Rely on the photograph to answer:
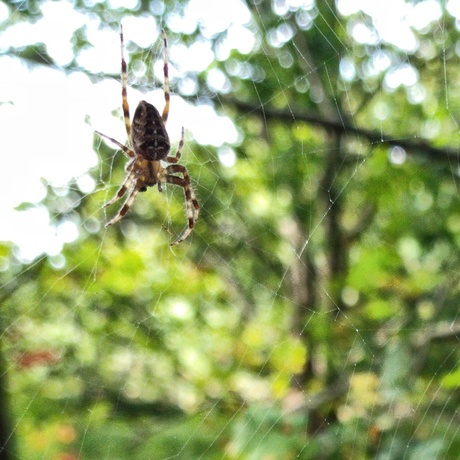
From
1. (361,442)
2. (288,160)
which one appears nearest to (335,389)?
(361,442)

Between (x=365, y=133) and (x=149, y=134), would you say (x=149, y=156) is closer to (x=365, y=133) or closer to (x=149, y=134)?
(x=149, y=134)

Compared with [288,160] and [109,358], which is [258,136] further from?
[109,358]

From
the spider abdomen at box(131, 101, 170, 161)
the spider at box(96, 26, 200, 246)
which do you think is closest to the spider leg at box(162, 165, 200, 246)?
the spider at box(96, 26, 200, 246)

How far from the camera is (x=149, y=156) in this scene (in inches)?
118

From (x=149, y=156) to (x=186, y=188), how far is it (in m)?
0.42

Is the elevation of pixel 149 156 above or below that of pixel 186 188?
above

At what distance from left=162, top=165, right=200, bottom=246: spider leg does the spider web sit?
18 centimetres

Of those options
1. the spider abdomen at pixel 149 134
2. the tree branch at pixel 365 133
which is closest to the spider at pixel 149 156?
the spider abdomen at pixel 149 134

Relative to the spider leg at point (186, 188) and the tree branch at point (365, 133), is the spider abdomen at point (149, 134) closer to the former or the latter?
the spider leg at point (186, 188)

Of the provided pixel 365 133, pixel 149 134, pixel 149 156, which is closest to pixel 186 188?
pixel 149 156

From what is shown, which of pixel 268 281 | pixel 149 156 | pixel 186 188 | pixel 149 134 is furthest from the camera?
pixel 268 281

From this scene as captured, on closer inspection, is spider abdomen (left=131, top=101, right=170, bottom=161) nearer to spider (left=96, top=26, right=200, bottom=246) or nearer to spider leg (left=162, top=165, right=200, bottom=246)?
spider (left=96, top=26, right=200, bottom=246)

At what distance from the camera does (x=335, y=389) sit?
13.0 feet

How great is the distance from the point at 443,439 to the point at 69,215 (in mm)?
2492
